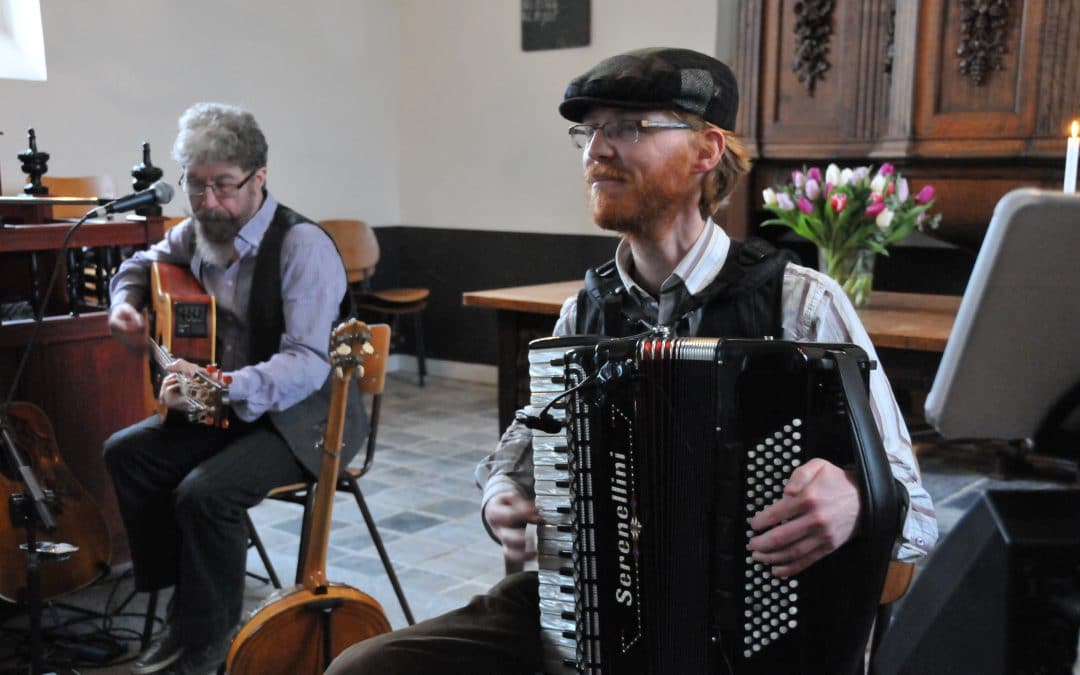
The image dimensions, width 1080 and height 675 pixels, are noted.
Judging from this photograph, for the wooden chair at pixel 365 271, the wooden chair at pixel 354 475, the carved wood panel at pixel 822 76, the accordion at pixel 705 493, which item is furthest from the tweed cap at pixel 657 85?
the wooden chair at pixel 365 271

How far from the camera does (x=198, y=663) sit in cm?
257

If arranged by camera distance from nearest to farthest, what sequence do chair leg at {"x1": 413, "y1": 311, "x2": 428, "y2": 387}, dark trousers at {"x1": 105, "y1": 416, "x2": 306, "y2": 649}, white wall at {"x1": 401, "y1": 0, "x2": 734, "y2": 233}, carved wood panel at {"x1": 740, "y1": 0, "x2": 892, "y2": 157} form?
1. dark trousers at {"x1": 105, "y1": 416, "x2": 306, "y2": 649}
2. carved wood panel at {"x1": 740, "y1": 0, "x2": 892, "y2": 157}
3. white wall at {"x1": 401, "y1": 0, "x2": 734, "y2": 233}
4. chair leg at {"x1": 413, "y1": 311, "x2": 428, "y2": 387}

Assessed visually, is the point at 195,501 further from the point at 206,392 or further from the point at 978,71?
the point at 978,71

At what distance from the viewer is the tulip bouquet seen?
3336 millimetres

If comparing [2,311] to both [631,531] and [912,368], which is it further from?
[912,368]

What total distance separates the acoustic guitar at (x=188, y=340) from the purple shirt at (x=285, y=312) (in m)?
0.05

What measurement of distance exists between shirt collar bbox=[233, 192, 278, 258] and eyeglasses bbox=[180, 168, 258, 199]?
87 mm

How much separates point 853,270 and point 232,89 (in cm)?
390

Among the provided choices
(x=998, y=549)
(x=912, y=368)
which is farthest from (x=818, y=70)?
(x=998, y=549)

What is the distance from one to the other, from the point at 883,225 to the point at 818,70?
211 cm

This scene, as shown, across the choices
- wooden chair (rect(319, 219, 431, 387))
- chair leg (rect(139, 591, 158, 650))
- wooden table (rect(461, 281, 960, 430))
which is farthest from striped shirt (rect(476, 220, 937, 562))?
wooden chair (rect(319, 219, 431, 387))

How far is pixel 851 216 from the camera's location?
3.36 meters

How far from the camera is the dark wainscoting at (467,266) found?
20.7 feet

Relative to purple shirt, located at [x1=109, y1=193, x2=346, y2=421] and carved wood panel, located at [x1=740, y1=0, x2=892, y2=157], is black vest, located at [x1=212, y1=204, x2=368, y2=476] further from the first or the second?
carved wood panel, located at [x1=740, y1=0, x2=892, y2=157]
